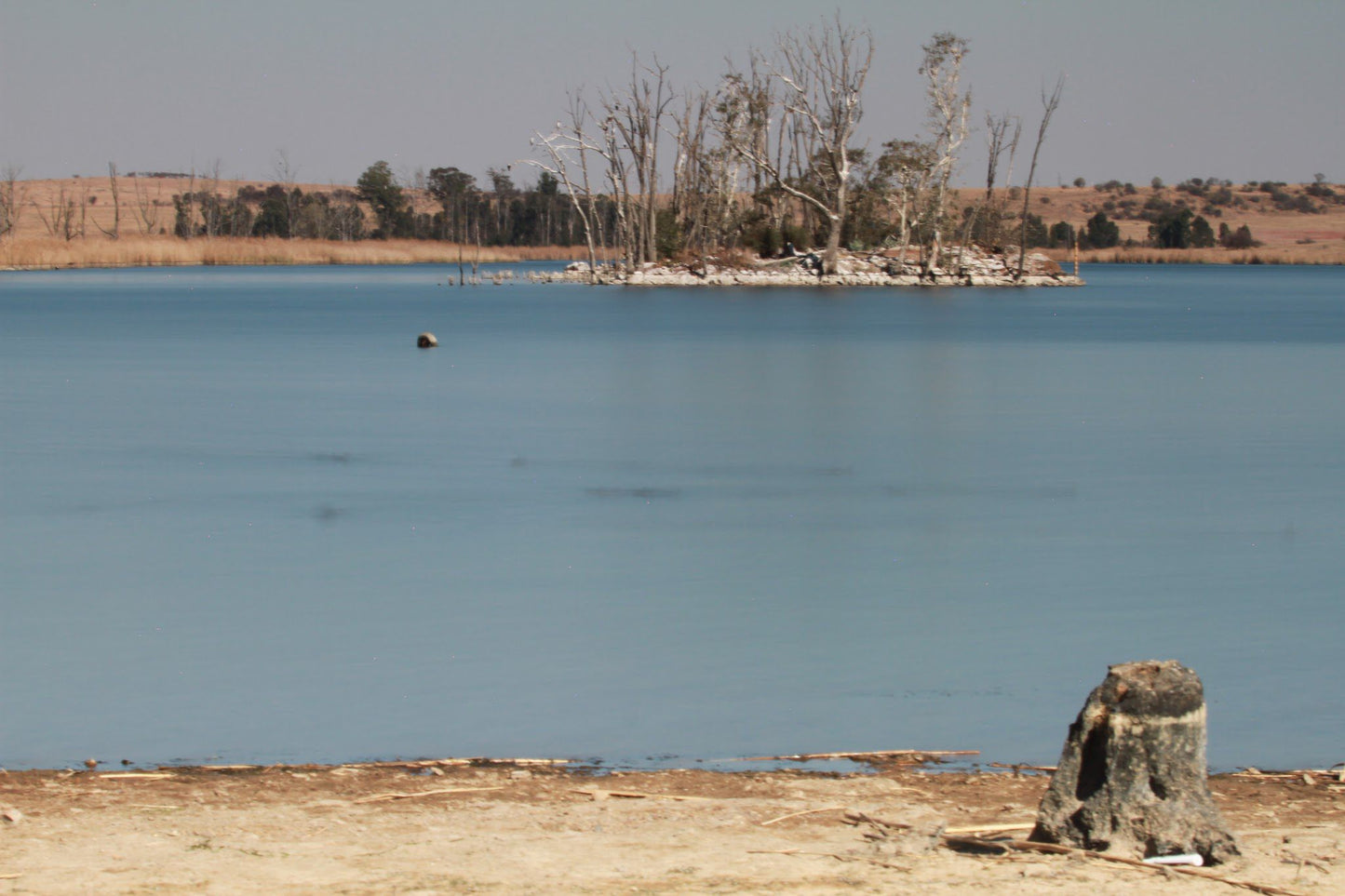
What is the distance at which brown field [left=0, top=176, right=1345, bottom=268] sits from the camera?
6166cm

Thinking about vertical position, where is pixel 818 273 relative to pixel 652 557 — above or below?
above

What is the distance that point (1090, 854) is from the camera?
4.00 m

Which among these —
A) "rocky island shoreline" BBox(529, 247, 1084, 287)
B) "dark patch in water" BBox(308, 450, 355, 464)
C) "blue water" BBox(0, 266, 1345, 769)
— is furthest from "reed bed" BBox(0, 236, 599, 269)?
"dark patch in water" BBox(308, 450, 355, 464)

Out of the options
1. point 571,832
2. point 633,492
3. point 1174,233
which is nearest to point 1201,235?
point 1174,233

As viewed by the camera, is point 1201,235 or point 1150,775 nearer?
point 1150,775

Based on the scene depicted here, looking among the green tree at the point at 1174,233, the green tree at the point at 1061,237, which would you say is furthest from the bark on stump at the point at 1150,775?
the green tree at the point at 1174,233

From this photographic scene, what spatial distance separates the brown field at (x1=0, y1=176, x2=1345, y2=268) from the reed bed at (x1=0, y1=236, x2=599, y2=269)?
0.16 feet

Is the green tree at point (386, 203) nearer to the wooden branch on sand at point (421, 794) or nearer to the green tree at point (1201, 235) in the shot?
the green tree at point (1201, 235)

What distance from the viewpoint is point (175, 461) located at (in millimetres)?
12938

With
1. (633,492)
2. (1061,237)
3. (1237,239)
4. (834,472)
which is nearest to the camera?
(633,492)

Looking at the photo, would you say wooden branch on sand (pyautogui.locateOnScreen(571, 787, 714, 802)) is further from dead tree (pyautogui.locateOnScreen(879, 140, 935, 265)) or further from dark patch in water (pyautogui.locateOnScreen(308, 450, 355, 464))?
dead tree (pyautogui.locateOnScreen(879, 140, 935, 265))

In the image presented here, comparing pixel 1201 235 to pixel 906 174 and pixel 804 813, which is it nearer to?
pixel 906 174

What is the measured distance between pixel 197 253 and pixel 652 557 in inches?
2418

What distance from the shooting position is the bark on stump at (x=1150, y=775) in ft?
13.1
